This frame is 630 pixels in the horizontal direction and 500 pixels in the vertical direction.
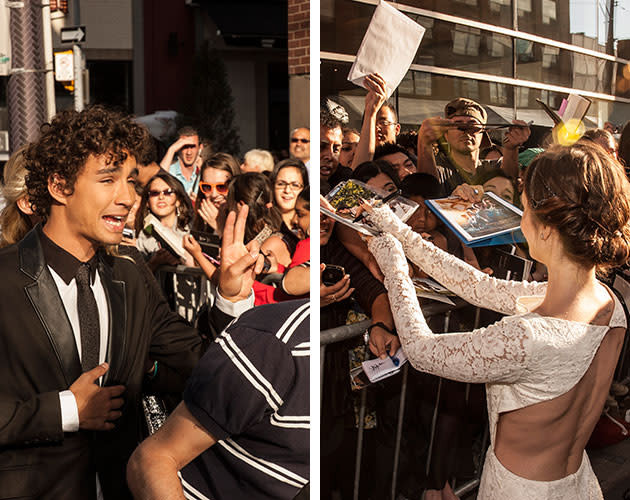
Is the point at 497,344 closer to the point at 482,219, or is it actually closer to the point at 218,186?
the point at 482,219

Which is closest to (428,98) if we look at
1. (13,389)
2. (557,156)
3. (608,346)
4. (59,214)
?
(557,156)

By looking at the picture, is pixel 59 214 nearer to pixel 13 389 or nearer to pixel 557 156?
pixel 13 389

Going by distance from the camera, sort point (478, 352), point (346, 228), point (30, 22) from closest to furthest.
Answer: point (478, 352) → point (346, 228) → point (30, 22)

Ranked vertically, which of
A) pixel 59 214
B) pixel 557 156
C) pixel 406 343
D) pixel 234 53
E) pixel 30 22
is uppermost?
pixel 234 53

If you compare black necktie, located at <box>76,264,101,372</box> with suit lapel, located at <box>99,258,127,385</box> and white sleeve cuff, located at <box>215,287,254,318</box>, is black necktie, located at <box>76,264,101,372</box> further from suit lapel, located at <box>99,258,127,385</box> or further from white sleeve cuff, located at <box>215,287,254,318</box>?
white sleeve cuff, located at <box>215,287,254,318</box>

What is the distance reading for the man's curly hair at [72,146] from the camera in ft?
5.25

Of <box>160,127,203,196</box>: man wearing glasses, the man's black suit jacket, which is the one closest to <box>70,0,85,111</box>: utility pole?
the man's black suit jacket

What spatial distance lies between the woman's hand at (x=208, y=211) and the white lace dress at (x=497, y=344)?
3.17ft

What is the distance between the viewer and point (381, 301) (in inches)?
57.3

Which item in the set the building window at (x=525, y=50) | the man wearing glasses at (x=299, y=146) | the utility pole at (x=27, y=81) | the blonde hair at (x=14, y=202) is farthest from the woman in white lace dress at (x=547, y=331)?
the man wearing glasses at (x=299, y=146)

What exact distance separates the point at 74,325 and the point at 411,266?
0.88 meters

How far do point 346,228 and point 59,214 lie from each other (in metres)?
0.76

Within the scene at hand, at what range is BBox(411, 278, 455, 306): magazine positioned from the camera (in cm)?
142

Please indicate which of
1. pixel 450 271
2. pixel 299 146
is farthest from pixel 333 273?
pixel 299 146
